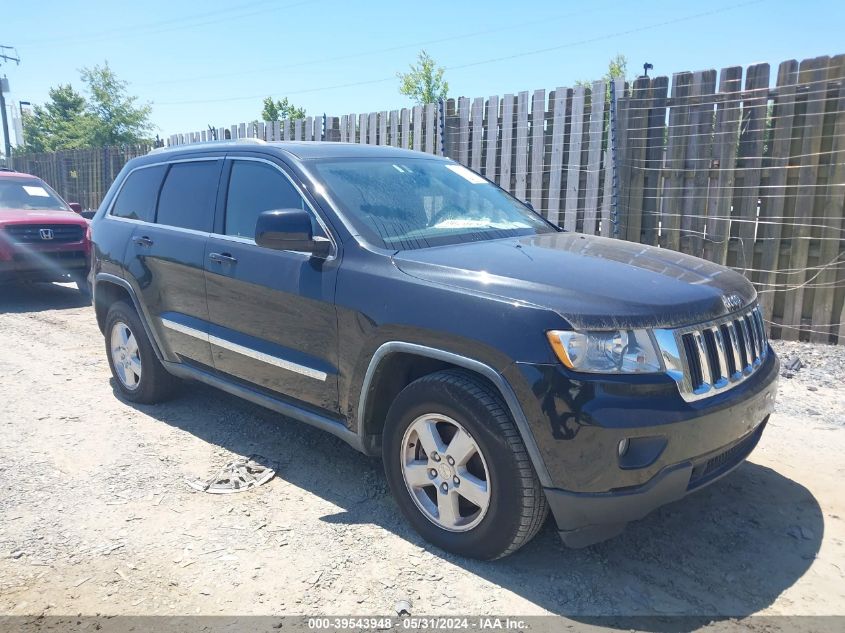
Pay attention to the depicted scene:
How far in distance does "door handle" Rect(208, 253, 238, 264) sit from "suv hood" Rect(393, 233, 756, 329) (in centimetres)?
126

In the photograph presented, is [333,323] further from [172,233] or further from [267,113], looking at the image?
[267,113]

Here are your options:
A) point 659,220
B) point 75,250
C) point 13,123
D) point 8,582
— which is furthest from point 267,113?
point 8,582

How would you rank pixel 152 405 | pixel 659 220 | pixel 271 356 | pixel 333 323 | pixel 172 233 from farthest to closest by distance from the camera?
pixel 659 220
pixel 152 405
pixel 172 233
pixel 271 356
pixel 333 323

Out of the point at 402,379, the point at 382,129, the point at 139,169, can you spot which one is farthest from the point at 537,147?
the point at 402,379

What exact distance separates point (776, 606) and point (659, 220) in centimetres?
503

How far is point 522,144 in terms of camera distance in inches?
324

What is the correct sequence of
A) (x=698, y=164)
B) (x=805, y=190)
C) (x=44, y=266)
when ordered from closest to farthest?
(x=805, y=190)
(x=698, y=164)
(x=44, y=266)

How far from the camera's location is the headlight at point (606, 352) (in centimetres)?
264

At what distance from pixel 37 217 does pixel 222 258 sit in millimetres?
6927

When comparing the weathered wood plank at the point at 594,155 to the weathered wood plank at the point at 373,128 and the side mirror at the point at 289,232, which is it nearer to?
the weathered wood plank at the point at 373,128

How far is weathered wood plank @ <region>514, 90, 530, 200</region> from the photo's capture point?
26.6ft

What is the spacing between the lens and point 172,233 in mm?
4645

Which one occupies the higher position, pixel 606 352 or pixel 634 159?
pixel 634 159

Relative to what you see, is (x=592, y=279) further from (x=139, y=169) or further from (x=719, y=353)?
(x=139, y=169)
